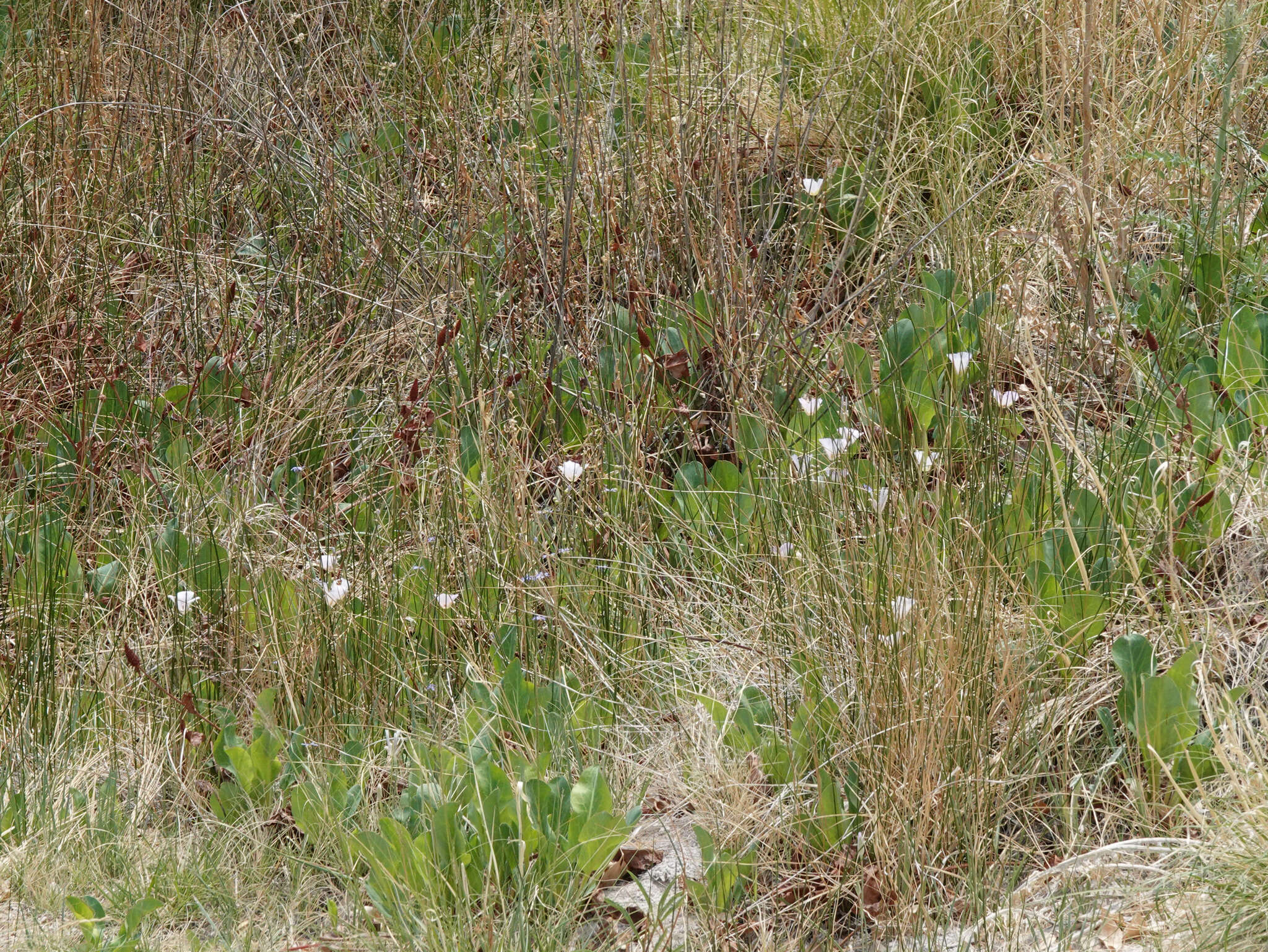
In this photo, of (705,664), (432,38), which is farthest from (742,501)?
(432,38)

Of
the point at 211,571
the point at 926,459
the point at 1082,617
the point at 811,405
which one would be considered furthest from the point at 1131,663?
the point at 211,571

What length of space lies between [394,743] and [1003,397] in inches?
55.8

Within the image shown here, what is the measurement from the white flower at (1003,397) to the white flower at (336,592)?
1.33m

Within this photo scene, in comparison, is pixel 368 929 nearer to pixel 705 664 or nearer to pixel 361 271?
pixel 705 664

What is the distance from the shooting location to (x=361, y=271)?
396 centimetres

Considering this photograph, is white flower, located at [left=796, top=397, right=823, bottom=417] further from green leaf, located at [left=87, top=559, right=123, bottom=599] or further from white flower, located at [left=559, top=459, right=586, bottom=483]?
green leaf, located at [left=87, top=559, right=123, bottom=599]

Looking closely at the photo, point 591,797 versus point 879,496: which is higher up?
point 879,496

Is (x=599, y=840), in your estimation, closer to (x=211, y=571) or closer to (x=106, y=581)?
(x=211, y=571)

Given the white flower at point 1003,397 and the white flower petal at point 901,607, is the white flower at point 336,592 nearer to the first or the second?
the white flower petal at point 901,607

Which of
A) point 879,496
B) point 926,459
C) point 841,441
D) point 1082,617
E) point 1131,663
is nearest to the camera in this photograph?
point 1131,663

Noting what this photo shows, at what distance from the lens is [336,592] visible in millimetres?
2613

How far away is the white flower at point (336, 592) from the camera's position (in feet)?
8.58

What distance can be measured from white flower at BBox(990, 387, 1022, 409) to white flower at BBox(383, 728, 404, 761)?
1287mm

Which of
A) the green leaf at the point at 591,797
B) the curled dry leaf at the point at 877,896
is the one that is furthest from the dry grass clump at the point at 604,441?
the green leaf at the point at 591,797
